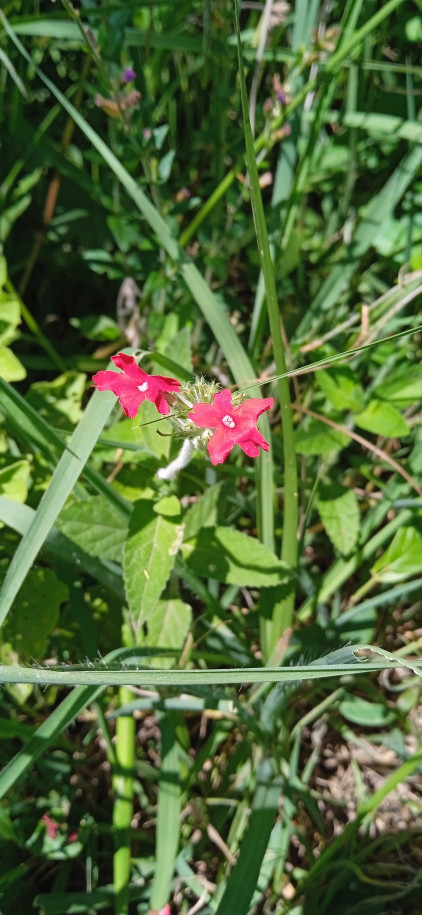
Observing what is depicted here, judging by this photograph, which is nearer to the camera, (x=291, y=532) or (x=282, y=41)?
(x=291, y=532)

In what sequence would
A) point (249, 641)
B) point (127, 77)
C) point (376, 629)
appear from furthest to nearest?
point (376, 629)
point (249, 641)
point (127, 77)

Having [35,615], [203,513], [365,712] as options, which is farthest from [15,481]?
[365,712]

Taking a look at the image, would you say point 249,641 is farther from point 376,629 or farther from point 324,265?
point 324,265

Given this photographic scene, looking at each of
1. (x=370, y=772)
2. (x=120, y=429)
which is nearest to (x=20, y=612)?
(x=120, y=429)

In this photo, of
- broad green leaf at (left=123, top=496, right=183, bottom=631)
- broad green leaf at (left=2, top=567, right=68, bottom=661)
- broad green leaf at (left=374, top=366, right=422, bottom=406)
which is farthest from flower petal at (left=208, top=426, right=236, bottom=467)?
broad green leaf at (left=374, top=366, right=422, bottom=406)

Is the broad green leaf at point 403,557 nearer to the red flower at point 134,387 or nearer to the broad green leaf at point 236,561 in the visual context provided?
the broad green leaf at point 236,561

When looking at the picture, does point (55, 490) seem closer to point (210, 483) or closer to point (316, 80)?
point (210, 483)

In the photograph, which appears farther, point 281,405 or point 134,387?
point 281,405

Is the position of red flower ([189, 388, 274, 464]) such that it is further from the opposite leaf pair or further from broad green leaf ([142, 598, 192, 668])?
broad green leaf ([142, 598, 192, 668])
